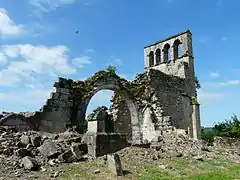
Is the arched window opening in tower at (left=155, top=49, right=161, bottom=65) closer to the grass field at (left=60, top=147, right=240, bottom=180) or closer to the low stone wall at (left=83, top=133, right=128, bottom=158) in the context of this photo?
the grass field at (left=60, top=147, right=240, bottom=180)

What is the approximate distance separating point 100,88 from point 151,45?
373 inches

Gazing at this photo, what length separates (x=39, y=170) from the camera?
282 inches

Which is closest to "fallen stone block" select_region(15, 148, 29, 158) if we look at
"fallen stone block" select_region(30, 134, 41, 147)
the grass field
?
"fallen stone block" select_region(30, 134, 41, 147)

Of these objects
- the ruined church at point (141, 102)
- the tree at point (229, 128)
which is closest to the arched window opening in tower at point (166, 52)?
the ruined church at point (141, 102)

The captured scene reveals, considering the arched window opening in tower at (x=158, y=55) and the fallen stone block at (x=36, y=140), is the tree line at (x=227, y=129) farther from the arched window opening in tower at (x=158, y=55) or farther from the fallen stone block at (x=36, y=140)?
the fallen stone block at (x=36, y=140)

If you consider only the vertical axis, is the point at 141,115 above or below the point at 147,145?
above

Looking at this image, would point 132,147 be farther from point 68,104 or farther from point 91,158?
point 68,104

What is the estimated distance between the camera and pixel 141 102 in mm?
17703

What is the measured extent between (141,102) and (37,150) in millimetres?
10202

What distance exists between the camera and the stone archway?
14.6 metres

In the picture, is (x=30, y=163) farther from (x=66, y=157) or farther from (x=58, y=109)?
(x=58, y=109)

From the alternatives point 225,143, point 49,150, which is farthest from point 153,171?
point 225,143

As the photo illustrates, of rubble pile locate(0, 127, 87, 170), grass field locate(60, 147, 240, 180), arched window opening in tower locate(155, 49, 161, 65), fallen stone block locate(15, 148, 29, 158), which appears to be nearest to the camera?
grass field locate(60, 147, 240, 180)

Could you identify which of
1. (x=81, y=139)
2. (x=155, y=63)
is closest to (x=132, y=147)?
(x=81, y=139)
